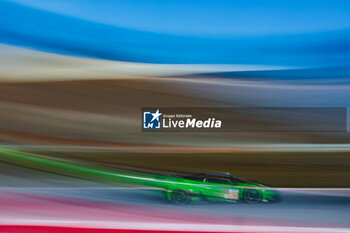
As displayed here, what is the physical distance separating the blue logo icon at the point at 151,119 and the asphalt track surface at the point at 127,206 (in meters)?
0.36

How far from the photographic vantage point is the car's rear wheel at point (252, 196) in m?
1.94

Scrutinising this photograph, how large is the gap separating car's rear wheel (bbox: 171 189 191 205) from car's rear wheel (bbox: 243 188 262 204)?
1.05 ft

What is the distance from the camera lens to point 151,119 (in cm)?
197

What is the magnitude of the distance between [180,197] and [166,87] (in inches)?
24.8

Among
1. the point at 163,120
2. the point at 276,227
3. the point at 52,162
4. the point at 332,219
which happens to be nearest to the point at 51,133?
the point at 52,162

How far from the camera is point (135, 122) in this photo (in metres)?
1.96

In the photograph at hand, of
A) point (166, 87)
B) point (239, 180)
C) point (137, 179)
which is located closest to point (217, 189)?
point (239, 180)

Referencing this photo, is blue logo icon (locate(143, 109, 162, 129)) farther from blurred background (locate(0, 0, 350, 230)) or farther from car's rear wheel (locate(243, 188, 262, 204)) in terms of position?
car's rear wheel (locate(243, 188, 262, 204))

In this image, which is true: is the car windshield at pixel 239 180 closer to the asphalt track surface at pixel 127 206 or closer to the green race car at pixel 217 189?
the green race car at pixel 217 189

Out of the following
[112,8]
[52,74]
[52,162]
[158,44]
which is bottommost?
[52,162]

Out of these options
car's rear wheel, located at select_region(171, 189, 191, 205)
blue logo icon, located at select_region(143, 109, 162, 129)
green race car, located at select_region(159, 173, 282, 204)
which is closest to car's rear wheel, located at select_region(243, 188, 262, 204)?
green race car, located at select_region(159, 173, 282, 204)

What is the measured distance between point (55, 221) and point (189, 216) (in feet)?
2.49

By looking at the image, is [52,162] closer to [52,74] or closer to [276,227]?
[52,74]

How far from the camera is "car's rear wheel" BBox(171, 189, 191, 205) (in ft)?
6.44
